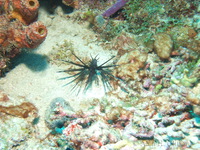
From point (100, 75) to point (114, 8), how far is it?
8.22ft

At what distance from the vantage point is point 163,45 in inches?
167

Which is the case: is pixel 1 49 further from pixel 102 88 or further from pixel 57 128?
pixel 102 88

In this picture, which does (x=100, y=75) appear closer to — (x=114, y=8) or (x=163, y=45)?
(x=163, y=45)

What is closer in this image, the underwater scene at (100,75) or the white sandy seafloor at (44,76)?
the underwater scene at (100,75)

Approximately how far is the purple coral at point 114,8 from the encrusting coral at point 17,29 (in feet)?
8.05

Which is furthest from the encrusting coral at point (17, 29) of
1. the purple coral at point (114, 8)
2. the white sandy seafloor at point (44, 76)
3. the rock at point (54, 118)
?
the purple coral at point (114, 8)

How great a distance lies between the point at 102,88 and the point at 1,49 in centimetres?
240

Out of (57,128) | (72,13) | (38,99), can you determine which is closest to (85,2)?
(72,13)

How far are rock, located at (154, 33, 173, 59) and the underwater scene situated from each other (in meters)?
0.03

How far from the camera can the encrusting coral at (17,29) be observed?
3125 mm

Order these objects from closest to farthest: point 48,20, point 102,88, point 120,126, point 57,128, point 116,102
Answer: point 120,126 → point 57,128 → point 116,102 → point 102,88 → point 48,20

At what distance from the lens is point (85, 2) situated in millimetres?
5762

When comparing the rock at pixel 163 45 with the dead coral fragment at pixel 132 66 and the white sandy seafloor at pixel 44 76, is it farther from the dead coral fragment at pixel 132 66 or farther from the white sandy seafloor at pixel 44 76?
the white sandy seafloor at pixel 44 76

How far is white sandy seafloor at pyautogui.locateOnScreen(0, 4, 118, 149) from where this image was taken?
3.74 meters
